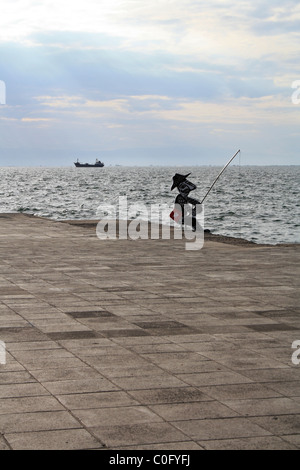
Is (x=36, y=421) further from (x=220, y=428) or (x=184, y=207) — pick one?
(x=184, y=207)

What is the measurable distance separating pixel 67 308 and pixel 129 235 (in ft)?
31.8

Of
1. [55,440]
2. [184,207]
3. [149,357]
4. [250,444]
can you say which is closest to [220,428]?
[250,444]

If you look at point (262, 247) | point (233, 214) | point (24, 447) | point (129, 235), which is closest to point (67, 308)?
point (24, 447)

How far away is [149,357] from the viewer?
6477mm

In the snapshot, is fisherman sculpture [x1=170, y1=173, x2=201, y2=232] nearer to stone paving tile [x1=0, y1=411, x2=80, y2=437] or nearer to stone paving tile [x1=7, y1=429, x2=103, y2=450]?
stone paving tile [x1=0, y1=411, x2=80, y2=437]

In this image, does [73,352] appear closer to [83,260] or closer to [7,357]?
[7,357]

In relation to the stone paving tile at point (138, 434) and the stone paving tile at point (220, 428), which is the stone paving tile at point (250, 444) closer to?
the stone paving tile at point (220, 428)

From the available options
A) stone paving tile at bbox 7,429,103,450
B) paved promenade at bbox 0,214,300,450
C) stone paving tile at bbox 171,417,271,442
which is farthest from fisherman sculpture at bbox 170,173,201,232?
stone paving tile at bbox 7,429,103,450

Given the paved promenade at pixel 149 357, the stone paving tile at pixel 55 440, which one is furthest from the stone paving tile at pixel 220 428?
the stone paving tile at pixel 55 440

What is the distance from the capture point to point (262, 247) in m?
16.1

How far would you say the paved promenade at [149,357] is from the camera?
475cm

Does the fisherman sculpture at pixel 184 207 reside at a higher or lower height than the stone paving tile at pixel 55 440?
higher

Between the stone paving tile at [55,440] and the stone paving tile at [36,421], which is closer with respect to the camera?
the stone paving tile at [55,440]

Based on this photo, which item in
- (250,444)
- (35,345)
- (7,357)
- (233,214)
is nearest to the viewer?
(250,444)
